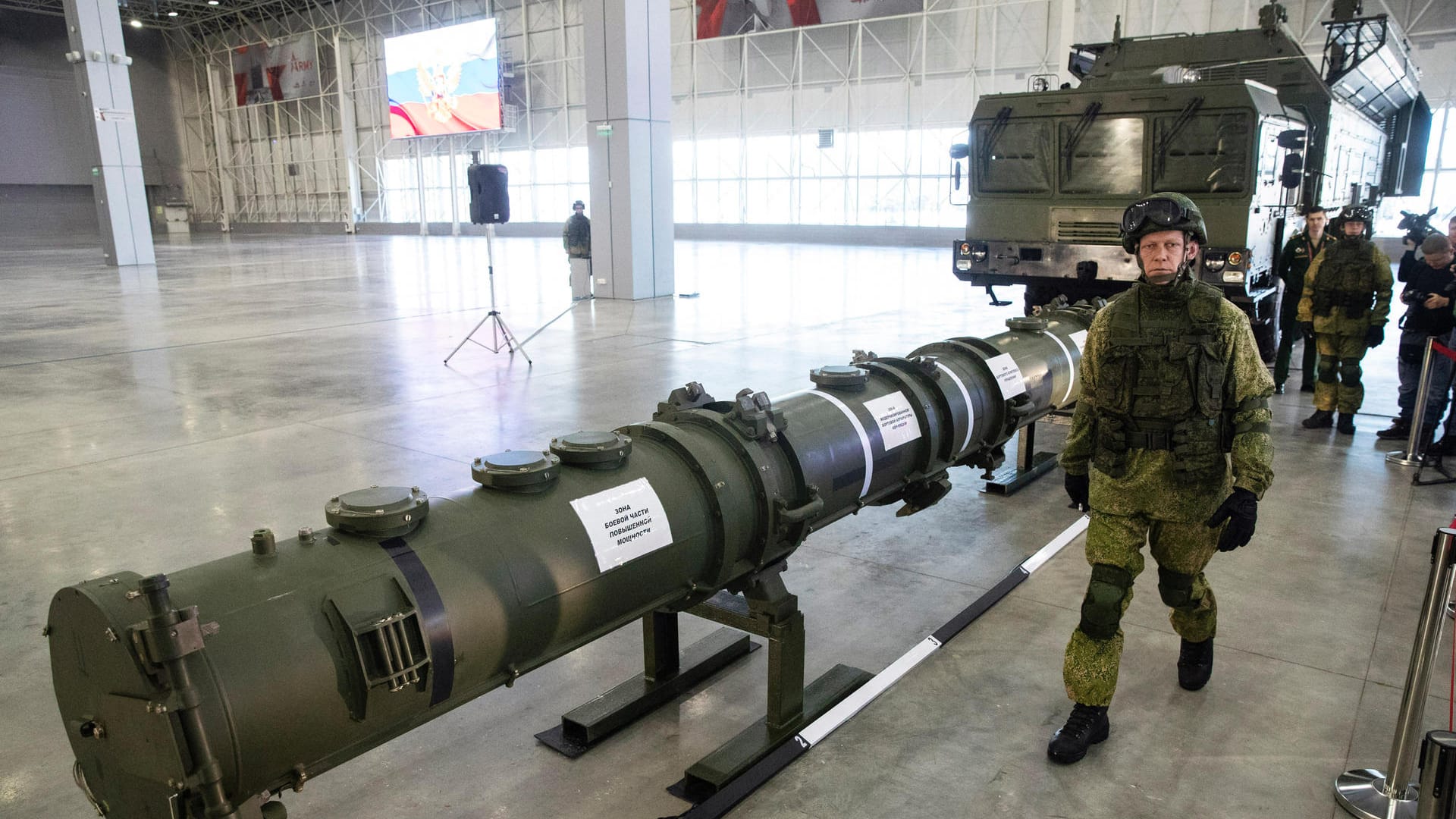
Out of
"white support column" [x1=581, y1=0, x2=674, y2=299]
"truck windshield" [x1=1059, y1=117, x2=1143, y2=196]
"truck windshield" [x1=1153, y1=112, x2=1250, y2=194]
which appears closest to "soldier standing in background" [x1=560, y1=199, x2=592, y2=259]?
"white support column" [x1=581, y1=0, x2=674, y2=299]

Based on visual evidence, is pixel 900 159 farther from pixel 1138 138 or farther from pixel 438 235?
pixel 1138 138

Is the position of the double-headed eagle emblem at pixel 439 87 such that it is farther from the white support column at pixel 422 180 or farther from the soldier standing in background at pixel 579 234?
the soldier standing in background at pixel 579 234

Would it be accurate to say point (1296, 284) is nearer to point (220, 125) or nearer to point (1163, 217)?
point (1163, 217)

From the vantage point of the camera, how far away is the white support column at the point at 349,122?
42375 millimetres

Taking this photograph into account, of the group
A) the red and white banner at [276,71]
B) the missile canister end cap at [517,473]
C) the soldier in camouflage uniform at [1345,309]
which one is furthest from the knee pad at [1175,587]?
the red and white banner at [276,71]

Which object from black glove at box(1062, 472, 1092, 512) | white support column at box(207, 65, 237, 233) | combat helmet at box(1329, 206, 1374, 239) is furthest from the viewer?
white support column at box(207, 65, 237, 233)

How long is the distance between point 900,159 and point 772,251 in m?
5.89

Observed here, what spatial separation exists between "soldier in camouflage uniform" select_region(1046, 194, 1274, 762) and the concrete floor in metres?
0.41

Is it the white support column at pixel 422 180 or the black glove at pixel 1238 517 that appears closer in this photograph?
the black glove at pixel 1238 517

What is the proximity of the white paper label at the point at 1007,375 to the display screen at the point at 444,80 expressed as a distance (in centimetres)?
3530

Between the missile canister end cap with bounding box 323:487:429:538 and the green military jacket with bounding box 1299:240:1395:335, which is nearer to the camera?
the missile canister end cap with bounding box 323:487:429:538

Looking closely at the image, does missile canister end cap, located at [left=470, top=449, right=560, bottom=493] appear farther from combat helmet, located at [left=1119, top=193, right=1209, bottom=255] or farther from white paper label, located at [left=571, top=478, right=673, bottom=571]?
combat helmet, located at [left=1119, top=193, right=1209, bottom=255]

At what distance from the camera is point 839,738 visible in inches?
129

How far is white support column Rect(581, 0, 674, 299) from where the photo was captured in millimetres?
15586
